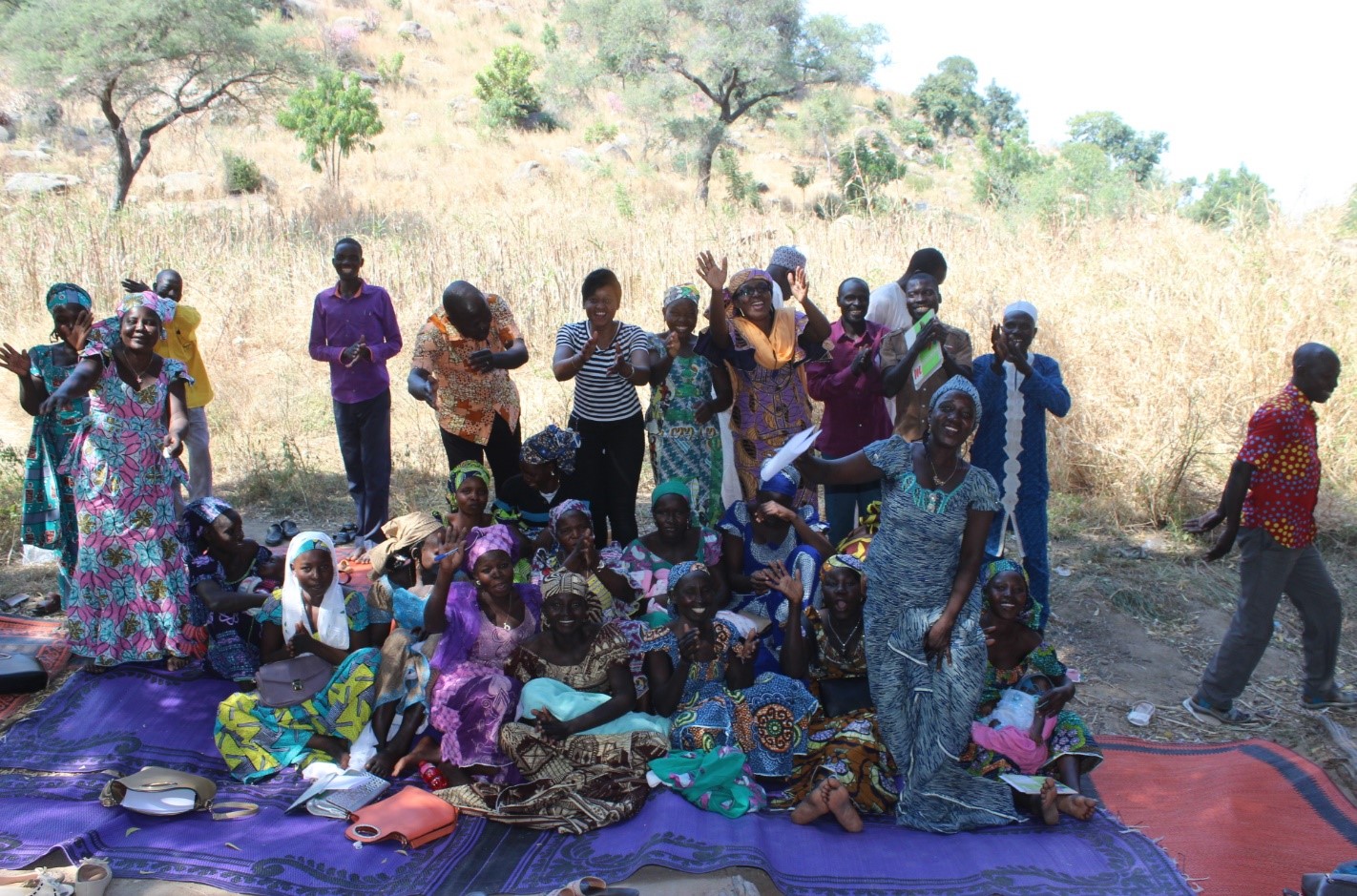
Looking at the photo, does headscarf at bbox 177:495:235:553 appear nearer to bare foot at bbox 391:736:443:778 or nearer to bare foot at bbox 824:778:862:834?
bare foot at bbox 391:736:443:778

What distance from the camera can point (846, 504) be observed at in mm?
4582

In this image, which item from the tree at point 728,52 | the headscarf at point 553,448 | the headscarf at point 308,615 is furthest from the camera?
the tree at point 728,52

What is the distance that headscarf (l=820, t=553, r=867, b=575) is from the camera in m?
3.54

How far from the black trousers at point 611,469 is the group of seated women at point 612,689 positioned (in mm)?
787

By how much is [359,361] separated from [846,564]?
311 cm

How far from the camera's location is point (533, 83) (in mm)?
27562

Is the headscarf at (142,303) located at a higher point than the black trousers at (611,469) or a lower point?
higher

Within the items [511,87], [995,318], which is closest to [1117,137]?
[511,87]

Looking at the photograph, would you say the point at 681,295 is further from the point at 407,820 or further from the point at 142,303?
the point at 407,820

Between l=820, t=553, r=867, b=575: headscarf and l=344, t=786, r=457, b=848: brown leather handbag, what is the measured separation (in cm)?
153

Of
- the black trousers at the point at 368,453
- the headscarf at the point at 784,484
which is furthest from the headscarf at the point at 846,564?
the black trousers at the point at 368,453

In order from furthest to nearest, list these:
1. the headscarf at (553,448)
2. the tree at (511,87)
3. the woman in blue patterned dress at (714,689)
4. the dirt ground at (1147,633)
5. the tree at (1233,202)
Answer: the tree at (511,87), the tree at (1233,202), the headscarf at (553,448), the dirt ground at (1147,633), the woman in blue patterned dress at (714,689)

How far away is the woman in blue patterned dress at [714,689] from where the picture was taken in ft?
11.3

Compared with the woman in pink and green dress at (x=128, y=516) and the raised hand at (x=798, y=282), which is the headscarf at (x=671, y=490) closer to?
the raised hand at (x=798, y=282)
